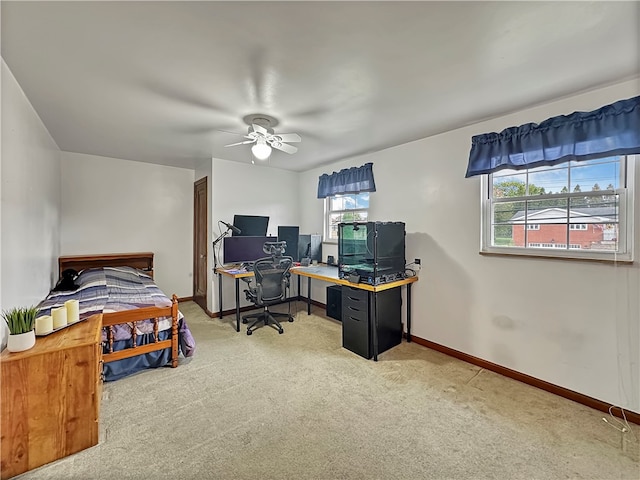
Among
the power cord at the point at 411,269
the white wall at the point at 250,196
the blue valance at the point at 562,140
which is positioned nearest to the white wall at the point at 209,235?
the white wall at the point at 250,196

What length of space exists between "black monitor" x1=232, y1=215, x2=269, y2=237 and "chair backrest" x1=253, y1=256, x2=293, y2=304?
97cm

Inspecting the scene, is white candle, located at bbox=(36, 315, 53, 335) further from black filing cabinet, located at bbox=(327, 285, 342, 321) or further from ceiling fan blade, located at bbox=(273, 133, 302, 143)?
black filing cabinet, located at bbox=(327, 285, 342, 321)

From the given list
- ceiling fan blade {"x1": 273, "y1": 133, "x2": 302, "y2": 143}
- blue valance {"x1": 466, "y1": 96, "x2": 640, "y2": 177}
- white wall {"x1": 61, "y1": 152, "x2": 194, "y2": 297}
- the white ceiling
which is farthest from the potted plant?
blue valance {"x1": 466, "y1": 96, "x2": 640, "y2": 177}

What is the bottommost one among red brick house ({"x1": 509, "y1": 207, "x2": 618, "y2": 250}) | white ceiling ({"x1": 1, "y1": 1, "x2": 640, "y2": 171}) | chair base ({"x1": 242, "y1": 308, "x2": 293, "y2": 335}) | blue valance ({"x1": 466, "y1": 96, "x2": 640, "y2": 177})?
chair base ({"x1": 242, "y1": 308, "x2": 293, "y2": 335})

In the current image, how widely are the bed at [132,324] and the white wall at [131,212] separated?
46.6 inches

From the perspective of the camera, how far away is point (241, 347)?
3.23m

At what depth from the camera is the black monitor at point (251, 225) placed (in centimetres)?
446

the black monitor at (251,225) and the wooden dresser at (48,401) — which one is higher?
the black monitor at (251,225)

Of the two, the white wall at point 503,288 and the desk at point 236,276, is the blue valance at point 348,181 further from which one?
the desk at point 236,276

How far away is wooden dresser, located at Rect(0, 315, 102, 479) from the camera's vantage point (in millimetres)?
1594

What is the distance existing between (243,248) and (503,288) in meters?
3.38

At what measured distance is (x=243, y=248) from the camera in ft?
14.2

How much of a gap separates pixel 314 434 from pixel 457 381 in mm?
1443

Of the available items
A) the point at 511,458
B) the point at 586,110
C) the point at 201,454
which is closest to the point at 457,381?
the point at 511,458
